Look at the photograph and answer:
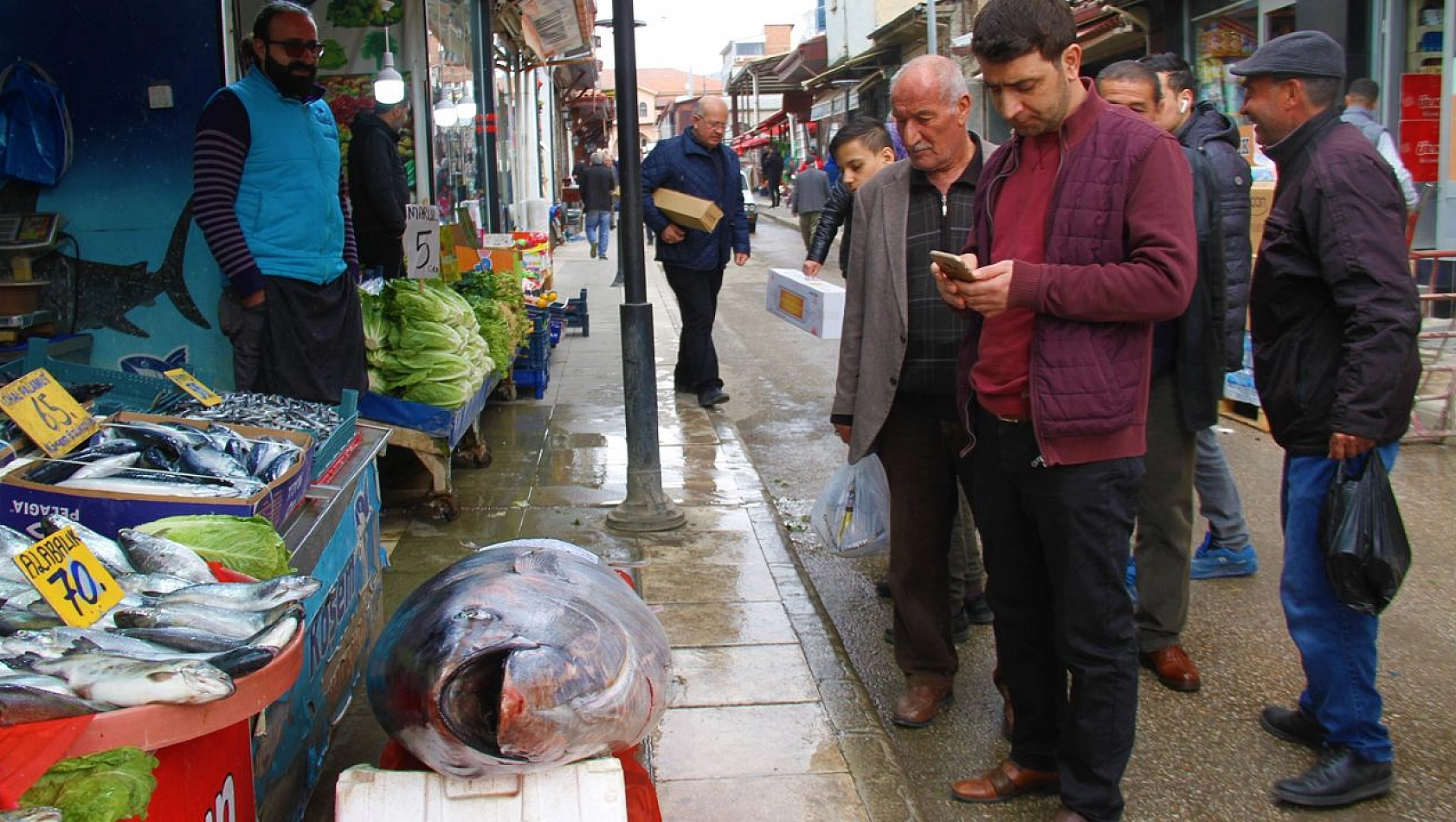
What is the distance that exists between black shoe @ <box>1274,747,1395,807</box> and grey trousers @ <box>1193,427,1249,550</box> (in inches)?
66.1

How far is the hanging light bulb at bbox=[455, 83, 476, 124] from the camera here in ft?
33.1

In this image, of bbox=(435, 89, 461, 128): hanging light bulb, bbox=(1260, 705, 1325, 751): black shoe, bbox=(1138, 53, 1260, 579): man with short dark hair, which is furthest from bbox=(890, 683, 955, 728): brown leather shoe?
bbox=(435, 89, 461, 128): hanging light bulb

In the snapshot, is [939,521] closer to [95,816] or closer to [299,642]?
[299,642]

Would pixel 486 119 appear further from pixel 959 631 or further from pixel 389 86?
pixel 959 631

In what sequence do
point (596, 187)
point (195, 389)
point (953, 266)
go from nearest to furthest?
point (953, 266) < point (195, 389) < point (596, 187)

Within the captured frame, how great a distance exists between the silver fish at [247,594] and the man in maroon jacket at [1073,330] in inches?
60.9

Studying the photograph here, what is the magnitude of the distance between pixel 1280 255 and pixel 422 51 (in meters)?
6.43

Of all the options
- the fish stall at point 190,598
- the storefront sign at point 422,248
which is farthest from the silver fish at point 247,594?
the storefront sign at point 422,248

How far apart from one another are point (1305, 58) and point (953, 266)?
138 centimetres

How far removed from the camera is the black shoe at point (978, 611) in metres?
4.65

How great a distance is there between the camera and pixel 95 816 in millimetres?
1833

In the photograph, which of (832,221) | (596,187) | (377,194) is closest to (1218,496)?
(832,221)

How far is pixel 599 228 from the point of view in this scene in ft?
72.5

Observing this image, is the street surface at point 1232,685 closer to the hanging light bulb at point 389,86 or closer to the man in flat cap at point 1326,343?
the man in flat cap at point 1326,343
